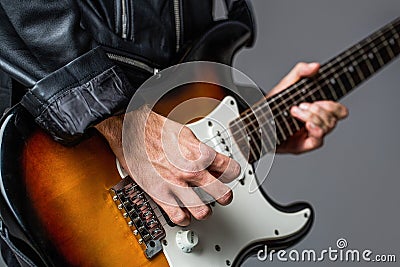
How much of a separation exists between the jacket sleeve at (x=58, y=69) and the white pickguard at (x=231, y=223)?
18 cm

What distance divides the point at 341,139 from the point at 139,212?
930mm

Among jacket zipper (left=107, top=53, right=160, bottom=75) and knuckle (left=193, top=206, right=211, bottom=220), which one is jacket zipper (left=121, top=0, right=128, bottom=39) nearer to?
jacket zipper (left=107, top=53, right=160, bottom=75)

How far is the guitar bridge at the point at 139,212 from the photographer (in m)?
0.82

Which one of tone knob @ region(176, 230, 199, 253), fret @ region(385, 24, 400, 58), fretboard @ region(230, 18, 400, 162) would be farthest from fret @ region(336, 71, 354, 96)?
tone knob @ region(176, 230, 199, 253)

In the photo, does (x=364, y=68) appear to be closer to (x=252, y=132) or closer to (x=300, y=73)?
(x=300, y=73)

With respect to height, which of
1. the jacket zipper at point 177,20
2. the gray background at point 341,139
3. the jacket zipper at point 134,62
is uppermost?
the jacket zipper at point 177,20

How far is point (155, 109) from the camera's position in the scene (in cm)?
89

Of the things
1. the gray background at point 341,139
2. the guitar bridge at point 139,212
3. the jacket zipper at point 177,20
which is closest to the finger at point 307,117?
the jacket zipper at point 177,20

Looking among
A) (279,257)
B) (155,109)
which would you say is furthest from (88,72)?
(279,257)

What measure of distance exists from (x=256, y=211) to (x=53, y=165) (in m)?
0.32

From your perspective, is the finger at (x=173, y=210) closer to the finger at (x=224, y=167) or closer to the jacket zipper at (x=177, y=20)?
the finger at (x=224, y=167)

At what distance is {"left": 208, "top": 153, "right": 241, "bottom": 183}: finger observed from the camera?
820mm

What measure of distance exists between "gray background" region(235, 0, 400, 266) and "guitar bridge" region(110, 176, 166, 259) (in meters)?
0.77

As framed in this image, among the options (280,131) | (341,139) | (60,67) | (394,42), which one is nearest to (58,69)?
(60,67)
